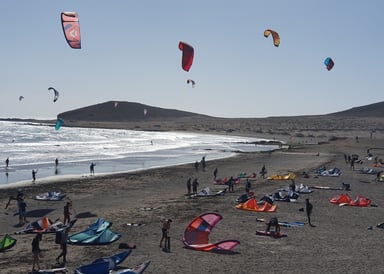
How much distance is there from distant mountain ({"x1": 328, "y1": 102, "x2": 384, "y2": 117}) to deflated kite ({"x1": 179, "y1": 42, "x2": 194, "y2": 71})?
147939 mm

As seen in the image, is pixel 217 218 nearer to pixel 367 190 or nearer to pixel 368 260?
pixel 368 260

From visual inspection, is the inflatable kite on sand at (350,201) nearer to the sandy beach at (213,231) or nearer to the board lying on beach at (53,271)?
the sandy beach at (213,231)

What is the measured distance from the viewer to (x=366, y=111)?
16925 cm

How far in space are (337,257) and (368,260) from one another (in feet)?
2.22

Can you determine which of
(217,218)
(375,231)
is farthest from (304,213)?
(217,218)

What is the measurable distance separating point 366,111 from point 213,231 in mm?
165196

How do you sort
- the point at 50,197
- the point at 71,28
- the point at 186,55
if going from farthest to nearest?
the point at 186,55
the point at 50,197
the point at 71,28

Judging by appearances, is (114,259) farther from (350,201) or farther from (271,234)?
(350,201)

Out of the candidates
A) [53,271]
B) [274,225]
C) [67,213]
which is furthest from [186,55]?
[53,271]

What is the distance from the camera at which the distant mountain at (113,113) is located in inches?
6909

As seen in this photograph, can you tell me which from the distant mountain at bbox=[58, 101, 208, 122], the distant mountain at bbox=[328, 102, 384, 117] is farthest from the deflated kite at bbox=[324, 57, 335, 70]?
the distant mountain at bbox=[58, 101, 208, 122]

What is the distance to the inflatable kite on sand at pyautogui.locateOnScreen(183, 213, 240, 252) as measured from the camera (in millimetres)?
12328

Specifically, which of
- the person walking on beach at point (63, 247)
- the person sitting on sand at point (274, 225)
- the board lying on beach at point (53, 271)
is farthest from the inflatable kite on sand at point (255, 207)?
the board lying on beach at point (53, 271)

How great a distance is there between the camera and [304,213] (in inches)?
684
